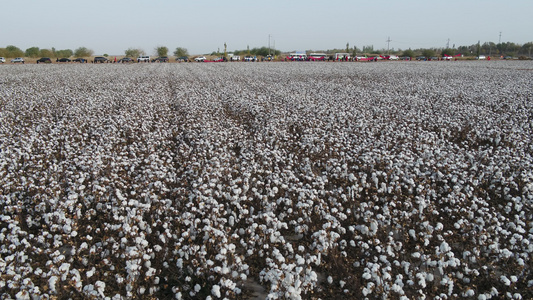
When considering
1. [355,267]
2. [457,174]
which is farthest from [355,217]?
[457,174]

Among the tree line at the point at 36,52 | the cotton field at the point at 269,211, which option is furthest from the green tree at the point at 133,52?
the cotton field at the point at 269,211

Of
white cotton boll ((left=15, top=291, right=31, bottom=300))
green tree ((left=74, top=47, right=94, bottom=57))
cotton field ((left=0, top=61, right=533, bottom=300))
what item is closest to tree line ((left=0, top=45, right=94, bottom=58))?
green tree ((left=74, top=47, right=94, bottom=57))

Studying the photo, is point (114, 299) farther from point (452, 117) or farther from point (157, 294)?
point (452, 117)

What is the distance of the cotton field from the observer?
414 cm

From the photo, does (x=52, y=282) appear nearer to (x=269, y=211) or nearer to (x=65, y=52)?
(x=269, y=211)

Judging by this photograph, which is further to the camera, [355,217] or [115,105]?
[115,105]

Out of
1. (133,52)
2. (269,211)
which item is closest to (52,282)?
(269,211)

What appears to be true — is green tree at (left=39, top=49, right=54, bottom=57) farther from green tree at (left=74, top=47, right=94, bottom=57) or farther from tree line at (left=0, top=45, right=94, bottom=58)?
green tree at (left=74, top=47, right=94, bottom=57)

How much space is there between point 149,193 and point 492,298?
16.8 ft

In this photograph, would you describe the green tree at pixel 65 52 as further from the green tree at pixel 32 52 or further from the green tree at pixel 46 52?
the green tree at pixel 46 52

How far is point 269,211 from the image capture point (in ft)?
18.3

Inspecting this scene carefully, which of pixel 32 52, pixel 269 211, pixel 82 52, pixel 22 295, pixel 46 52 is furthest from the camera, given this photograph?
pixel 82 52

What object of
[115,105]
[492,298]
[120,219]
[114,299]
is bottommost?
[492,298]

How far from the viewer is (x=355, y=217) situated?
582 cm
